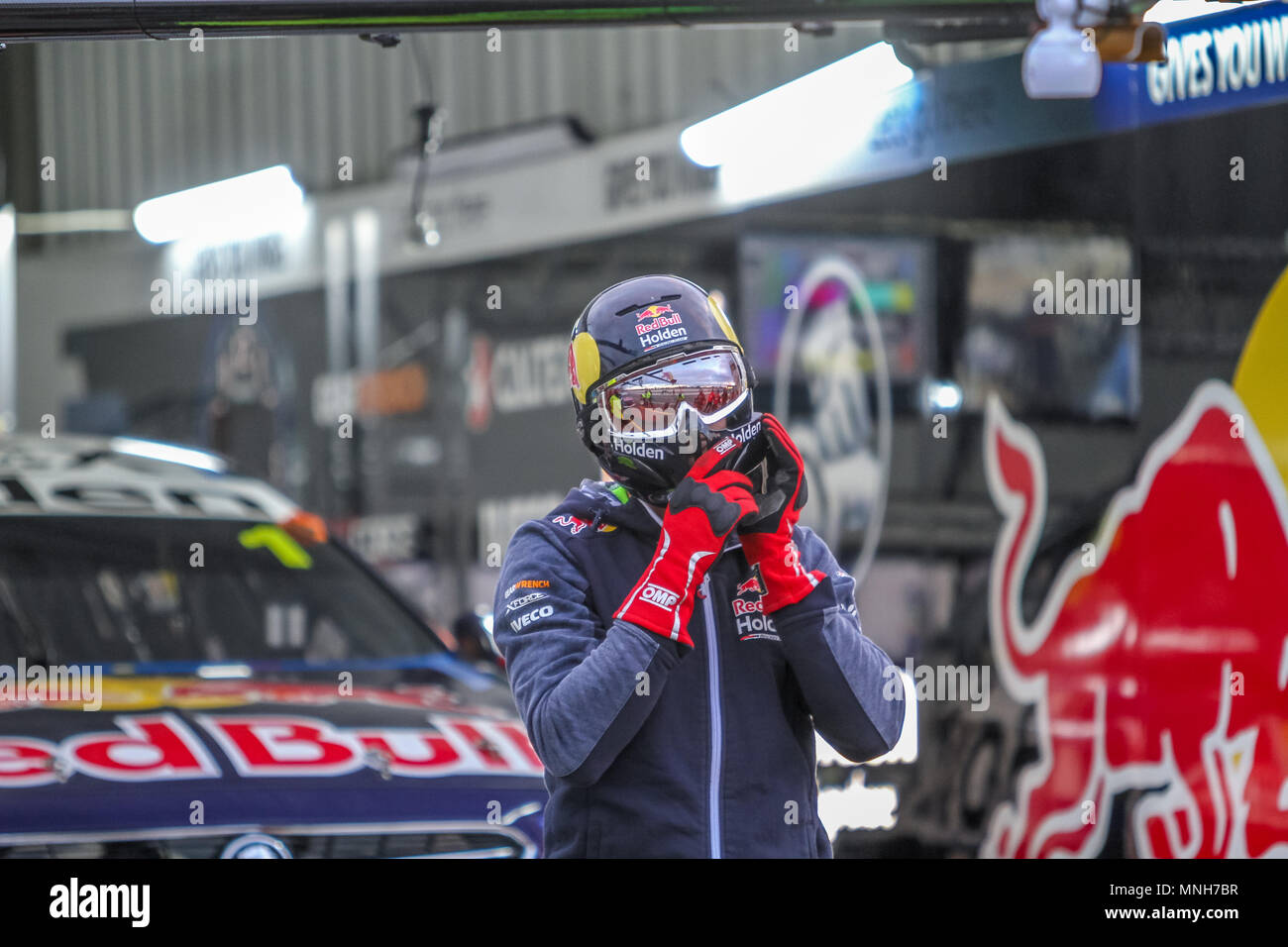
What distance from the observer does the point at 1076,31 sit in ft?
11.8

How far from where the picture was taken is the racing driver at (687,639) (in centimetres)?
242

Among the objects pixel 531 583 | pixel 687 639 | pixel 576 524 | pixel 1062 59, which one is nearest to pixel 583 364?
pixel 576 524

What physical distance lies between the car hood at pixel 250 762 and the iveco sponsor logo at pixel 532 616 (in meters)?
1.05

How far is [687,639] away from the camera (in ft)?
7.93

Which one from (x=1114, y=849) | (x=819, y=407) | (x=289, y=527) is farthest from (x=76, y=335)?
(x=1114, y=849)

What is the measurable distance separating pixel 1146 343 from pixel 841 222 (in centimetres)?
149

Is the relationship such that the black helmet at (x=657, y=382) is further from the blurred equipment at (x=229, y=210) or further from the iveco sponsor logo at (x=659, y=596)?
the blurred equipment at (x=229, y=210)

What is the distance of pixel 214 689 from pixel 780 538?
202 centimetres

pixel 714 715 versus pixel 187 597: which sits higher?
pixel 187 597

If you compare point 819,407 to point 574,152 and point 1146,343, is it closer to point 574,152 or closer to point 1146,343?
point 1146,343

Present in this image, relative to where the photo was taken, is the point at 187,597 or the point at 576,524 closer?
the point at 576,524

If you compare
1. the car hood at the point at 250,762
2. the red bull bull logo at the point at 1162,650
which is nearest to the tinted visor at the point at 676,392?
the car hood at the point at 250,762

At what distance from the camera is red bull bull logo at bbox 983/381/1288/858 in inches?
205

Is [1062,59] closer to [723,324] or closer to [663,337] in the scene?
[723,324]
